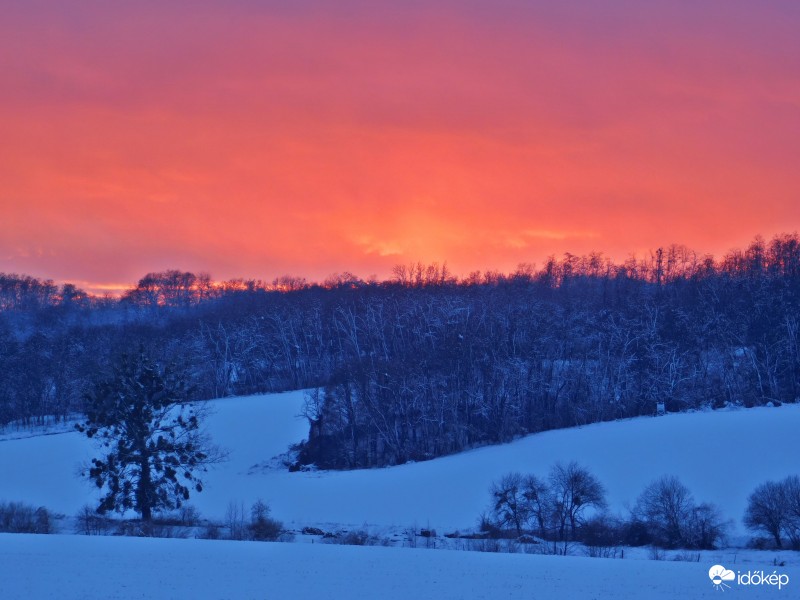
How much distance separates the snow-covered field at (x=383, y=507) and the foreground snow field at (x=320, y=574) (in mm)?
66

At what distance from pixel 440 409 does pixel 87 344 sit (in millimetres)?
52705

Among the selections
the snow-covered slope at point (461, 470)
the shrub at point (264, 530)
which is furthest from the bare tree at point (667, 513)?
the shrub at point (264, 530)

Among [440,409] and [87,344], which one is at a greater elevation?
[87,344]

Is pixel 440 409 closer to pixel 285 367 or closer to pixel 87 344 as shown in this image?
pixel 285 367

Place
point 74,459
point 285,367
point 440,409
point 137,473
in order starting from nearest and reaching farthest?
point 137,473
point 74,459
point 440,409
point 285,367

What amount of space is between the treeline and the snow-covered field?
5304 millimetres

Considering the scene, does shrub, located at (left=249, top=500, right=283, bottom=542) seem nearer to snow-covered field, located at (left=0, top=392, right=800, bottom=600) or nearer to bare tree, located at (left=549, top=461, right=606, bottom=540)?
snow-covered field, located at (left=0, top=392, right=800, bottom=600)

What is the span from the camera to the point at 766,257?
369 feet

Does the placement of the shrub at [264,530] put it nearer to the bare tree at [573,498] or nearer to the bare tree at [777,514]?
the bare tree at [573,498]

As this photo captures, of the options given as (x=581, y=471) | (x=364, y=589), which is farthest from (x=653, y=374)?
(x=364, y=589)

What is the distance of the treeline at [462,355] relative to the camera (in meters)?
66.2

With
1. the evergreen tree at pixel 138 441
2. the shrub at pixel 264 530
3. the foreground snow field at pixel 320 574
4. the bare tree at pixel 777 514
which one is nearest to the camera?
the foreground snow field at pixel 320 574

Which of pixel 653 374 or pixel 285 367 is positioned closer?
pixel 653 374

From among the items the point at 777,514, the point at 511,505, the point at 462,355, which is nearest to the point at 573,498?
the point at 511,505
